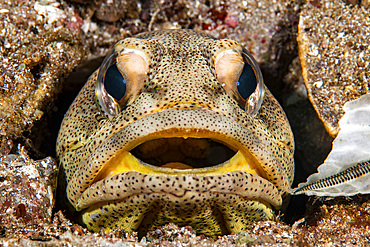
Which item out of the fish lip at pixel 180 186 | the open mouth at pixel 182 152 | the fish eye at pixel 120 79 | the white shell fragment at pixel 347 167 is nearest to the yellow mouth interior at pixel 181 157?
the open mouth at pixel 182 152

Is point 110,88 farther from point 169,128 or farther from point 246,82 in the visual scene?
point 246,82

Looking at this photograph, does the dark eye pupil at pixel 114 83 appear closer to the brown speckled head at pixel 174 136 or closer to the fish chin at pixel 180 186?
the brown speckled head at pixel 174 136

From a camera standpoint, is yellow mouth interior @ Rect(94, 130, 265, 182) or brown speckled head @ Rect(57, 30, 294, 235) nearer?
brown speckled head @ Rect(57, 30, 294, 235)

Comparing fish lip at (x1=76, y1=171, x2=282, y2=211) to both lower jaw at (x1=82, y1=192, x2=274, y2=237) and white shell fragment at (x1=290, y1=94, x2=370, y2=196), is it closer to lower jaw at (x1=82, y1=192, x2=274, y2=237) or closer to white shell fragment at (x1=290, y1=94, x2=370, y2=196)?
lower jaw at (x1=82, y1=192, x2=274, y2=237)

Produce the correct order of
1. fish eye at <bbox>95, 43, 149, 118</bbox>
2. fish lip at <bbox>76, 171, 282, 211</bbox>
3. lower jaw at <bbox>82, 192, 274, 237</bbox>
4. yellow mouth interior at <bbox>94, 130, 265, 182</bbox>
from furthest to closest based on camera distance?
1. fish eye at <bbox>95, 43, 149, 118</bbox>
2. yellow mouth interior at <bbox>94, 130, 265, 182</bbox>
3. lower jaw at <bbox>82, 192, 274, 237</bbox>
4. fish lip at <bbox>76, 171, 282, 211</bbox>

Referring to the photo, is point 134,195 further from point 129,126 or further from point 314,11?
point 314,11

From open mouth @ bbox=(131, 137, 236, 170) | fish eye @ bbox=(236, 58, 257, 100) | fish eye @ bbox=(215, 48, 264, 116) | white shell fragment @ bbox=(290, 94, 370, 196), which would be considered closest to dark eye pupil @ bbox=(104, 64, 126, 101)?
open mouth @ bbox=(131, 137, 236, 170)

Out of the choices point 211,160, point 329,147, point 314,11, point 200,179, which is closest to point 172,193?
point 200,179
